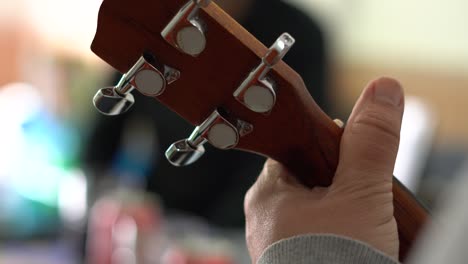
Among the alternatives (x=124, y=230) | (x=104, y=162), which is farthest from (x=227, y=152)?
(x=124, y=230)

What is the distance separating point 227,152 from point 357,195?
128 centimetres

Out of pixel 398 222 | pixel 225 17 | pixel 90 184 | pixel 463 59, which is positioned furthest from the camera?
pixel 463 59

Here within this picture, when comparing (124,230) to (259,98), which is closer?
(259,98)

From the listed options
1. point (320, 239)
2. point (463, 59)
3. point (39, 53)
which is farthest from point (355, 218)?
point (463, 59)

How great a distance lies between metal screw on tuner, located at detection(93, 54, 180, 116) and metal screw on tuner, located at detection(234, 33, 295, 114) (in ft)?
0.19

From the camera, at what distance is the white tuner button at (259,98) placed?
63cm

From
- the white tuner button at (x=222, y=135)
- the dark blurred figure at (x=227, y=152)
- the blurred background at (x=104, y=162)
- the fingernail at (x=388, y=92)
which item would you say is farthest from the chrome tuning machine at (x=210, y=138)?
the dark blurred figure at (x=227, y=152)

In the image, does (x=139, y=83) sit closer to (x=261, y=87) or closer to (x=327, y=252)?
(x=261, y=87)

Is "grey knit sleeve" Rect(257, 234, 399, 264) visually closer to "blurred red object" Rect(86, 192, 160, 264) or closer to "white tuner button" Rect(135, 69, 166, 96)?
"white tuner button" Rect(135, 69, 166, 96)

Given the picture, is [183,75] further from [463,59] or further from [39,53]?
[463,59]

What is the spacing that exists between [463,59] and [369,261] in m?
3.19

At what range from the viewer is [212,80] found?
0.65 meters

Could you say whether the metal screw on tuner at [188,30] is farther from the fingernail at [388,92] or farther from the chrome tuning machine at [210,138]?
the fingernail at [388,92]

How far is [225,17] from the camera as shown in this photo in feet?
2.02
